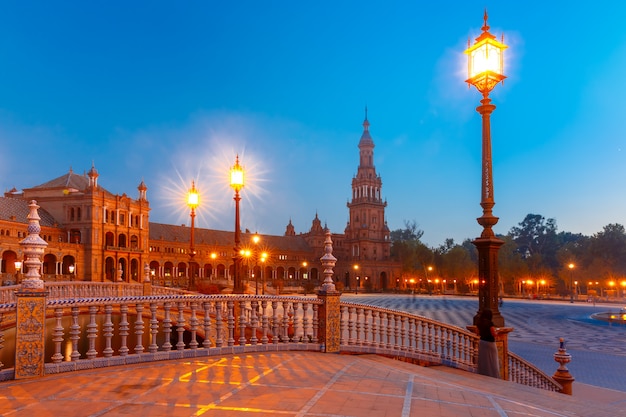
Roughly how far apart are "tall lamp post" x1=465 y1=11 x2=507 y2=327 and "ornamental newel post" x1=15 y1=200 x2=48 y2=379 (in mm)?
8327

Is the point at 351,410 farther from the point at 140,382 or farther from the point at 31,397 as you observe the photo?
the point at 31,397

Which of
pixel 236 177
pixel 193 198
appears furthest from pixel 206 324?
pixel 193 198

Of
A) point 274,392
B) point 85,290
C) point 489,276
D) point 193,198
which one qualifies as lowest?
point 85,290

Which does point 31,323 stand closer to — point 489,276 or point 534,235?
point 489,276

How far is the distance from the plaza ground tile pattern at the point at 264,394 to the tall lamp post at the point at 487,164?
9.41ft

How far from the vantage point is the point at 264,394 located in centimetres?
583

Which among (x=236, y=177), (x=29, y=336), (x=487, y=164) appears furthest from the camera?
(x=236, y=177)

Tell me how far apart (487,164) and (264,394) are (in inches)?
304

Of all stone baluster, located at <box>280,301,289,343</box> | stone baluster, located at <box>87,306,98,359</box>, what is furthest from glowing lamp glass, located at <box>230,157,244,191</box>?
stone baluster, located at <box>87,306,98,359</box>

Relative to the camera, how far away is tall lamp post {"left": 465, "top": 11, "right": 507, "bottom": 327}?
1080cm

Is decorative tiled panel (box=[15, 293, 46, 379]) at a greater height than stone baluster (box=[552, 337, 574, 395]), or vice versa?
decorative tiled panel (box=[15, 293, 46, 379])

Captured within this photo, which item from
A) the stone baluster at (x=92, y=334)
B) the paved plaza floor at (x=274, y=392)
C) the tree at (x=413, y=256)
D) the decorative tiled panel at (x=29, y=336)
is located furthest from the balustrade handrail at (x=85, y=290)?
the tree at (x=413, y=256)

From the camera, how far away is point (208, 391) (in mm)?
5949

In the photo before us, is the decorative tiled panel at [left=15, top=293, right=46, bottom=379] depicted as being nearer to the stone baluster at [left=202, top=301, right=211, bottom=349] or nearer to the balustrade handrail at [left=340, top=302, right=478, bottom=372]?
the stone baluster at [left=202, top=301, right=211, bottom=349]
